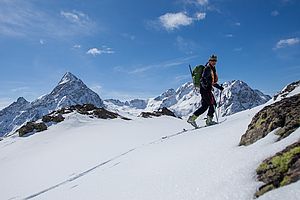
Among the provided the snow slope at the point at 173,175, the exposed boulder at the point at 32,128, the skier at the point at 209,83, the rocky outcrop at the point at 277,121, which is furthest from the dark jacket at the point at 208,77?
the exposed boulder at the point at 32,128

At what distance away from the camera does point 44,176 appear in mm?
14617

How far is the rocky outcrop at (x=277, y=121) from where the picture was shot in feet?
21.4

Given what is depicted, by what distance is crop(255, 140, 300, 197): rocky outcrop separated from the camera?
15.3 ft

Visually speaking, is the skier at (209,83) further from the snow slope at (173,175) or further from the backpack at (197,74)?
the snow slope at (173,175)

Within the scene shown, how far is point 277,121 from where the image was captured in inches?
278

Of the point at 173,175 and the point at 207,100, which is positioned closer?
the point at 173,175

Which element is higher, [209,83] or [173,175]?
[209,83]

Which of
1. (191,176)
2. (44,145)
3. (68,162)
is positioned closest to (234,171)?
(191,176)

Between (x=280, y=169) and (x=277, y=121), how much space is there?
2.30 m

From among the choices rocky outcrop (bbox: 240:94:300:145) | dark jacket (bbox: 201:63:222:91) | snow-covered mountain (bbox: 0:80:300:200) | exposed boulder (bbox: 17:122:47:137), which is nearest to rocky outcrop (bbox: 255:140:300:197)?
snow-covered mountain (bbox: 0:80:300:200)

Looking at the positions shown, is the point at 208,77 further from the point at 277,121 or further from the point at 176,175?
the point at 176,175

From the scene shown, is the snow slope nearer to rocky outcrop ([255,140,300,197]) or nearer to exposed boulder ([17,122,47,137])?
rocky outcrop ([255,140,300,197])

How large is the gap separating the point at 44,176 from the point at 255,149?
10.6m

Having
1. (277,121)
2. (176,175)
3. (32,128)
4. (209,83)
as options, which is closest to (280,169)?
(277,121)
